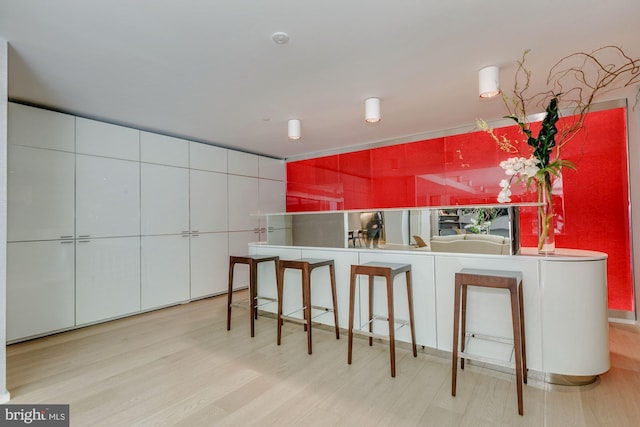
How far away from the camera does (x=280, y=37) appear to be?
6.72 ft

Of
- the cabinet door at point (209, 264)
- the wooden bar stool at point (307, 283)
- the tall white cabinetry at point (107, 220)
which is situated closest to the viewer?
the wooden bar stool at point (307, 283)

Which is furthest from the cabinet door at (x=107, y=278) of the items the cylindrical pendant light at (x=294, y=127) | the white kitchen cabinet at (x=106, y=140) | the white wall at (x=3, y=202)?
the cylindrical pendant light at (x=294, y=127)

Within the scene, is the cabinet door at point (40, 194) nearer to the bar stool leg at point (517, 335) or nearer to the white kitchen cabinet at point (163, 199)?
the white kitchen cabinet at point (163, 199)

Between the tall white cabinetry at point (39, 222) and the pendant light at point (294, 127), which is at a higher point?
the pendant light at point (294, 127)

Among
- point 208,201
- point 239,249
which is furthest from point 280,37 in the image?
point 239,249

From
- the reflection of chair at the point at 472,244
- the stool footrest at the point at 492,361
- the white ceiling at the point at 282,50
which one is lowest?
the stool footrest at the point at 492,361

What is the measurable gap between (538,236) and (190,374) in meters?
2.72

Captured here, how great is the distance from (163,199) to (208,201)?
66 cm

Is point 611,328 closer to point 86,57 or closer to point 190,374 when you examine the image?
point 190,374

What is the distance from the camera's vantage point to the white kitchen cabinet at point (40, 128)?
300 cm

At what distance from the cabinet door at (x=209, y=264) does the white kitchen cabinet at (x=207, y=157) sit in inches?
38.2

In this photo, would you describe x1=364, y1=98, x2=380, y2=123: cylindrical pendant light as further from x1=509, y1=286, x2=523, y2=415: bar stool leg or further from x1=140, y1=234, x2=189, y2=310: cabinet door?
→ x1=140, y1=234, x2=189, y2=310: cabinet door

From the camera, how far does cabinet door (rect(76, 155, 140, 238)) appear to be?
3420 mm

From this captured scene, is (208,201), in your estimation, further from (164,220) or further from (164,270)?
(164,270)
